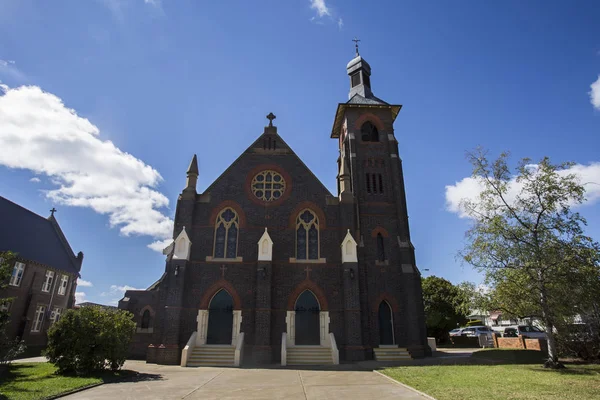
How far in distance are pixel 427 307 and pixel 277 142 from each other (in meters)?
28.5

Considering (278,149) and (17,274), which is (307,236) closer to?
(278,149)

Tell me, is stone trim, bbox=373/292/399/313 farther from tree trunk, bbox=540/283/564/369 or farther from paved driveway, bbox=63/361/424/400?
tree trunk, bbox=540/283/564/369

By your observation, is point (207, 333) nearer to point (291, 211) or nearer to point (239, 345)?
point (239, 345)

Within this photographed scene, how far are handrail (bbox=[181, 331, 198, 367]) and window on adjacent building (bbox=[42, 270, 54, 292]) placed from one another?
20.0 m

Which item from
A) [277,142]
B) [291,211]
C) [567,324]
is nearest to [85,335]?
[291,211]

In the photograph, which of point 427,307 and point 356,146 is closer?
point 356,146

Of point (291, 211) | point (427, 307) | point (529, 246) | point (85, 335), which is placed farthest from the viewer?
point (427, 307)

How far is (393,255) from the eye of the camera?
73.8 ft

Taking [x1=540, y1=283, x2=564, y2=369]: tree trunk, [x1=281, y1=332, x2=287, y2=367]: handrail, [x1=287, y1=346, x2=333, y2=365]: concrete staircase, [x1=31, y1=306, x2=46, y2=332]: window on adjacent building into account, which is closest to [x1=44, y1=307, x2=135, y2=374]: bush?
[x1=281, y1=332, x2=287, y2=367]: handrail

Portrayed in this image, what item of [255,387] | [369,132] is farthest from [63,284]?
[369,132]

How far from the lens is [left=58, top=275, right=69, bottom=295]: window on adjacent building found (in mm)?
33344

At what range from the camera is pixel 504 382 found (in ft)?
37.0

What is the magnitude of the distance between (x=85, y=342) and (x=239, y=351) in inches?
283

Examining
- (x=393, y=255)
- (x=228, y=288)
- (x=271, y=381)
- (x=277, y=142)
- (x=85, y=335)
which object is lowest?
(x=271, y=381)
